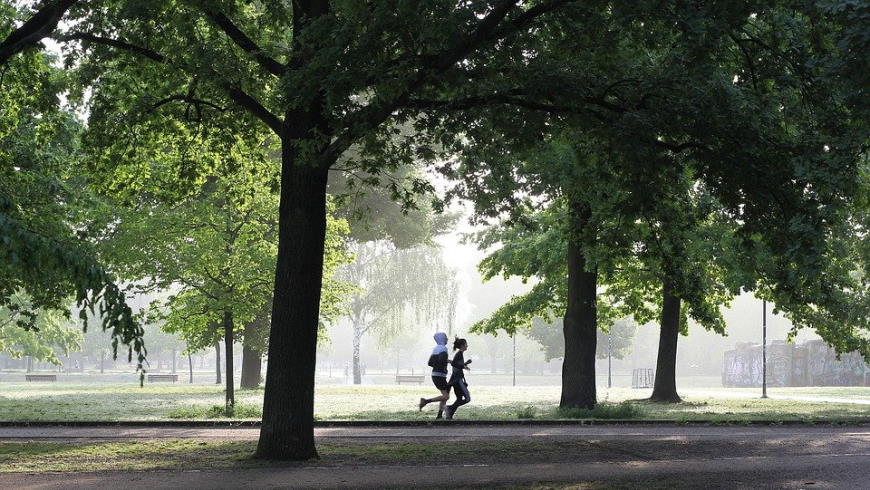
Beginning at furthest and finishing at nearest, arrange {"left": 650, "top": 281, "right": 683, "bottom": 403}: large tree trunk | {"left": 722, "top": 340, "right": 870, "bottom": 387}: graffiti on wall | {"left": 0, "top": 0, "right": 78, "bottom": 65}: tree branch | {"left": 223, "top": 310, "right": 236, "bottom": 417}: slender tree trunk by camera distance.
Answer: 1. {"left": 722, "top": 340, "right": 870, "bottom": 387}: graffiti on wall
2. {"left": 650, "top": 281, "right": 683, "bottom": 403}: large tree trunk
3. {"left": 223, "top": 310, "right": 236, "bottom": 417}: slender tree trunk
4. {"left": 0, "top": 0, "right": 78, "bottom": 65}: tree branch

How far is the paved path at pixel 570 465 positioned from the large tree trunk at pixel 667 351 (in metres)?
12.7

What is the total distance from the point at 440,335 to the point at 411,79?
28.5 feet

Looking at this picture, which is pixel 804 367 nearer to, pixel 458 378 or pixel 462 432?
pixel 458 378

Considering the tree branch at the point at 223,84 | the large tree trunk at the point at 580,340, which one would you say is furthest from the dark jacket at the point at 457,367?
the tree branch at the point at 223,84

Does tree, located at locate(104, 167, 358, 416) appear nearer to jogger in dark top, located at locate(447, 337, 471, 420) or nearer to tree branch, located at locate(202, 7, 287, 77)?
jogger in dark top, located at locate(447, 337, 471, 420)

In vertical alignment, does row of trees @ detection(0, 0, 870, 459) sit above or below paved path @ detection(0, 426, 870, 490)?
above

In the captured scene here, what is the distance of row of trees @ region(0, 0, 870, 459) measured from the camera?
Result: 10625 millimetres

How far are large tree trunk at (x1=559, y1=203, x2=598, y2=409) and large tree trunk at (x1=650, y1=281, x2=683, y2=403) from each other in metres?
7.70

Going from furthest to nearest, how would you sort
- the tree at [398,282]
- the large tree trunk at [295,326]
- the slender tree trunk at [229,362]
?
the tree at [398,282] < the slender tree trunk at [229,362] < the large tree trunk at [295,326]

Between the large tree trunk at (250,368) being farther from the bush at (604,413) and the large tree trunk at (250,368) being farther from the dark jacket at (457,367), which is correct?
the bush at (604,413)

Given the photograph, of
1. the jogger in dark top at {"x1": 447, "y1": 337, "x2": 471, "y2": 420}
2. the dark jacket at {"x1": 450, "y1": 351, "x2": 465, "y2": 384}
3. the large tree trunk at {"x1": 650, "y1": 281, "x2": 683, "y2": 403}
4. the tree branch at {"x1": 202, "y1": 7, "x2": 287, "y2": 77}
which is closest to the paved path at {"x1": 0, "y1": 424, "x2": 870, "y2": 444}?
the jogger in dark top at {"x1": 447, "y1": 337, "x2": 471, "y2": 420}

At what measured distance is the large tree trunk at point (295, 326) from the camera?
11.6 meters

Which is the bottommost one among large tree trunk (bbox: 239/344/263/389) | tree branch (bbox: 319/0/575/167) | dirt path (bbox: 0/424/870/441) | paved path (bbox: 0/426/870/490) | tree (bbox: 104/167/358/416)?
large tree trunk (bbox: 239/344/263/389)

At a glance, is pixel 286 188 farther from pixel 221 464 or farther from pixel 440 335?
pixel 440 335
